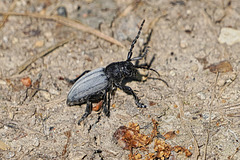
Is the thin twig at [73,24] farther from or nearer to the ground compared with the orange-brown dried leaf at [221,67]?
farther from the ground

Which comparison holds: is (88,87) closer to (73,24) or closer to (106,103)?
(106,103)

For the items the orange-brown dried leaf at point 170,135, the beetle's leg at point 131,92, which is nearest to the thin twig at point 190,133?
the orange-brown dried leaf at point 170,135

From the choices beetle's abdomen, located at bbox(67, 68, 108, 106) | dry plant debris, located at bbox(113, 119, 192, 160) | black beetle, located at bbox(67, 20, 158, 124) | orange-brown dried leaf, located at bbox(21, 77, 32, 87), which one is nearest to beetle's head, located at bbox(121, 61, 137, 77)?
black beetle, located at bbox(67, 20, 158, 124)

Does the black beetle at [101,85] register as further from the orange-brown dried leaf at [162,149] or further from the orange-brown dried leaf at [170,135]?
the orange-brown dried leaf at [162,149]

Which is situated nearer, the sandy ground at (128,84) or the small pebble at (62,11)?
the sandy ground at (128,84)

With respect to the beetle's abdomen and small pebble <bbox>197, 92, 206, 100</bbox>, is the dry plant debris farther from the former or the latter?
small pebble <bbox>197, 92, 206, 100</bbox>

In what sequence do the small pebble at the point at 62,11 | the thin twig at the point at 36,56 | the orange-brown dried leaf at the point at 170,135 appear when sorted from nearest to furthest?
the orange-brown dried leaf at the point at 170,135 < the thin twig at the point at 36,56 < the small pebble at the point at 62,11
